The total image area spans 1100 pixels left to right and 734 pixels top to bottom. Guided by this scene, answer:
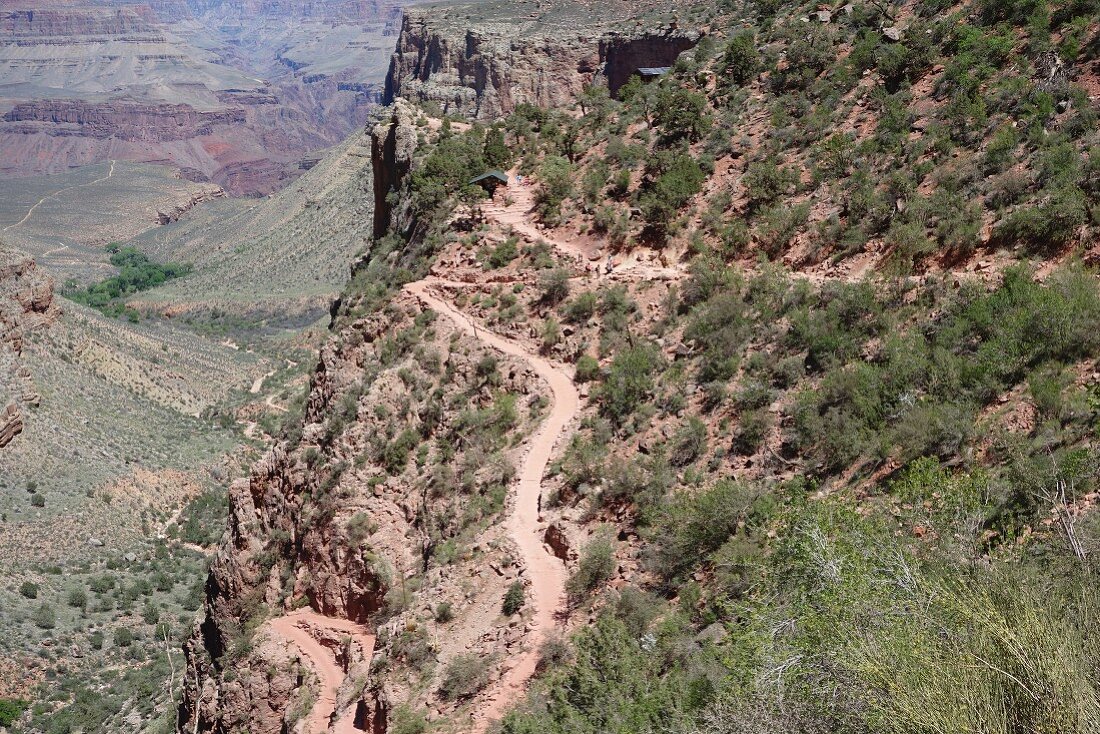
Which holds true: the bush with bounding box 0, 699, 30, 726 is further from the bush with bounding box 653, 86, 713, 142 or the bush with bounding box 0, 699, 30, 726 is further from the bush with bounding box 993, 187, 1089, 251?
the bush with bounding box 993, 187, 1089, 251

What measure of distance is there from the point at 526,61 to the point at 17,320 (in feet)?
159

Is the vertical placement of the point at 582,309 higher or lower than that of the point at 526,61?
lower

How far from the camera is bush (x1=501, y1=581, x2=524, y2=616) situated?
16.1m

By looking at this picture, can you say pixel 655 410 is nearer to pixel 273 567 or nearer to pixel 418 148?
pixel 273 567

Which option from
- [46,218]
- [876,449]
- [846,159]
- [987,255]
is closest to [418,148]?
[846,159]

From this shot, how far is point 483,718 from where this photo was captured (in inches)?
569

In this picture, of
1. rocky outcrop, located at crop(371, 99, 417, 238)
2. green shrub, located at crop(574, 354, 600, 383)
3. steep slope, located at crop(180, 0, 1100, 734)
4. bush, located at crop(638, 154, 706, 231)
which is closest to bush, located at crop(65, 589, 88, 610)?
steep slope, located at crop(180, 0, 1100, 734)

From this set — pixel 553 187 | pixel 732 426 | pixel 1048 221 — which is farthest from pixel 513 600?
pixel 553 187

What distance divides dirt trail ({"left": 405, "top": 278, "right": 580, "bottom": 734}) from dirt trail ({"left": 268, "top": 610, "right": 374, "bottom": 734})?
11.9 feet

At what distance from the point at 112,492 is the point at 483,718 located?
35.2 meters

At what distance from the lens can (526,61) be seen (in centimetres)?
8562

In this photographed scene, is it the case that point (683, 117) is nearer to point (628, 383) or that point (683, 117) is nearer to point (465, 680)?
point (628, 383)

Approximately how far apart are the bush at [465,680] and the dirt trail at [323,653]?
2.59 metres

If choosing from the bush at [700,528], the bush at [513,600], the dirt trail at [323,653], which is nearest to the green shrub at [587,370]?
the bush at [513,600]
